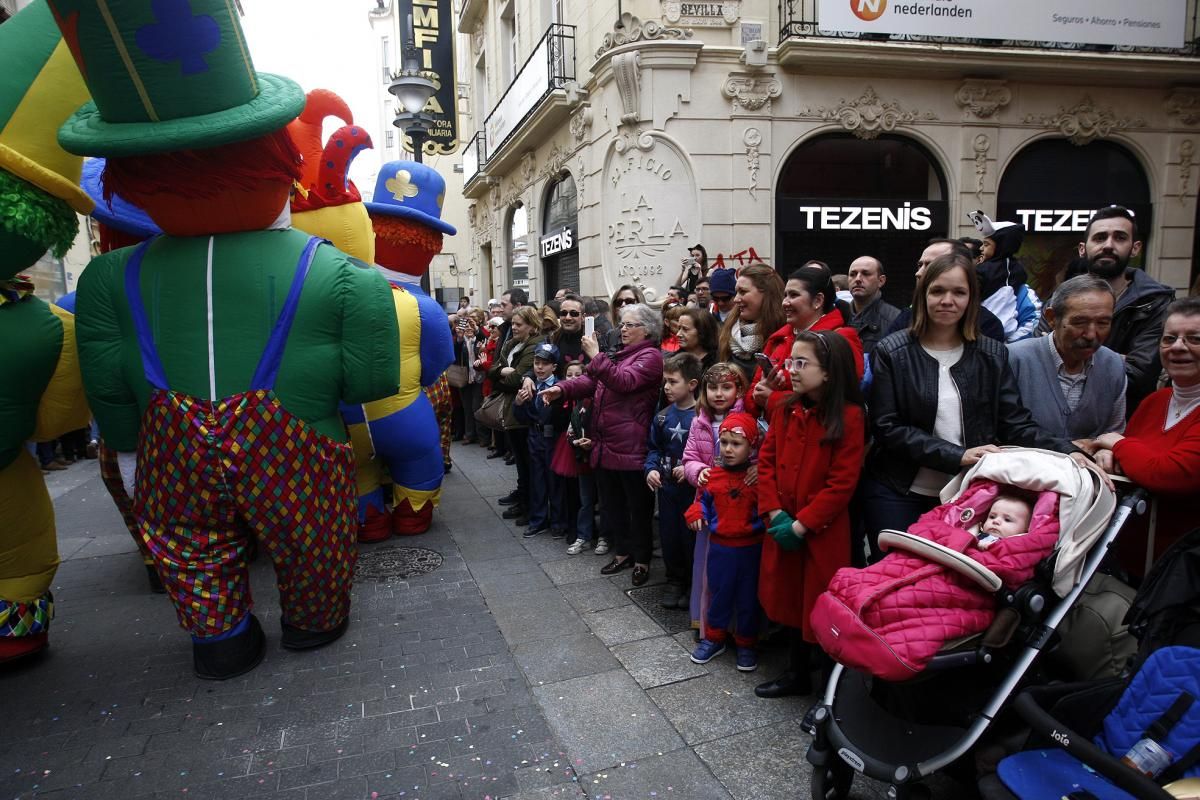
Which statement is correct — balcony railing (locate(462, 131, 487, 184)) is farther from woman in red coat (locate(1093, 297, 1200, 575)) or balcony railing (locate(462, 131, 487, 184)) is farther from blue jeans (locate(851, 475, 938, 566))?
woman in red coat (locate(1093, 297, 1200, 575))

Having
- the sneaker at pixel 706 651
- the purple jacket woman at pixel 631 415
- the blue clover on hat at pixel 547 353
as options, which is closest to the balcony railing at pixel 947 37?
the blue clover on hat at pixel 547 353

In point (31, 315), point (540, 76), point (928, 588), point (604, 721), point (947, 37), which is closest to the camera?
point (928, 588)

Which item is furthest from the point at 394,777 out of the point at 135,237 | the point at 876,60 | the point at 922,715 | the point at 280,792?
the point at 876,60

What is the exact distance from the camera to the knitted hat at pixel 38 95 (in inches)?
124

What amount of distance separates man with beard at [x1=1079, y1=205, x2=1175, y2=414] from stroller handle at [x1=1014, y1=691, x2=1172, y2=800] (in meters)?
2.20

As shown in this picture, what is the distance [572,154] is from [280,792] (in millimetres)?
11206

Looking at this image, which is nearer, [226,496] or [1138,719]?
[1138,719]

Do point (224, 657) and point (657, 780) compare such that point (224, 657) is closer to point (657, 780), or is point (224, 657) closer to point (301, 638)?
point (301, 638)

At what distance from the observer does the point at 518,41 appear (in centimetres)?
1559

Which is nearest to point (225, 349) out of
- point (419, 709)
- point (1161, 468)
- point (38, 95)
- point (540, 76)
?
point (38, 95)

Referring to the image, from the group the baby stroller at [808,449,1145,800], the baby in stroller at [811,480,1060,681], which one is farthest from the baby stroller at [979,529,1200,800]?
the baby in stroller at [811,480,1060,681]

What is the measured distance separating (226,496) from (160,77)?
5.82ft

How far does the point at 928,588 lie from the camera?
7.35 ft

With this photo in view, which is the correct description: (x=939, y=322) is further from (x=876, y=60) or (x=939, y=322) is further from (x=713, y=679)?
(x=876, y=60)
